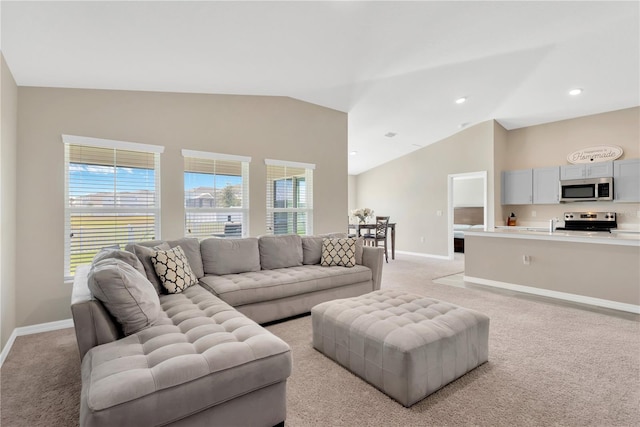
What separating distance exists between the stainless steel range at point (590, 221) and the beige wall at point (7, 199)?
26.5 feet

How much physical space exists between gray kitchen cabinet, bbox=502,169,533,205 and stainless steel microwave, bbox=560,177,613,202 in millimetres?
552

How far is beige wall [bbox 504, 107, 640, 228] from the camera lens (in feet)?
18.0

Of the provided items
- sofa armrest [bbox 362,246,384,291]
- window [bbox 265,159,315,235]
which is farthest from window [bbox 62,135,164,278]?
sofa armrest [bbox 362,246,384,291]

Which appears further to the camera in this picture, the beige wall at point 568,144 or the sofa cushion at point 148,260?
the beige wall at point 568,144

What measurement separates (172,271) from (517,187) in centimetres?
683

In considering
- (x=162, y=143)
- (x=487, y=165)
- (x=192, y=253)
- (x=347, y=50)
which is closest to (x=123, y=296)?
(x=192, y=253)

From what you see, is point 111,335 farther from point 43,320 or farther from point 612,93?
point 612,93

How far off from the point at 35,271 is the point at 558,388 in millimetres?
4662

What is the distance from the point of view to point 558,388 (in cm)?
205

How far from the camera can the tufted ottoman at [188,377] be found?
1285mm

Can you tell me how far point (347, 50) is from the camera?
3.33 m

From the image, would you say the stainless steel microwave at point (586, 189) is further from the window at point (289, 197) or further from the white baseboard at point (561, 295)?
the window at point (289, 197)

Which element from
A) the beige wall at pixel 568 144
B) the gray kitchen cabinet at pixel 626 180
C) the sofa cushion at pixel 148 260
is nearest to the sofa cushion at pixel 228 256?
the sofa cushion at pixel 148 260

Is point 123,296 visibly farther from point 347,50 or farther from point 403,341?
point 347,50
